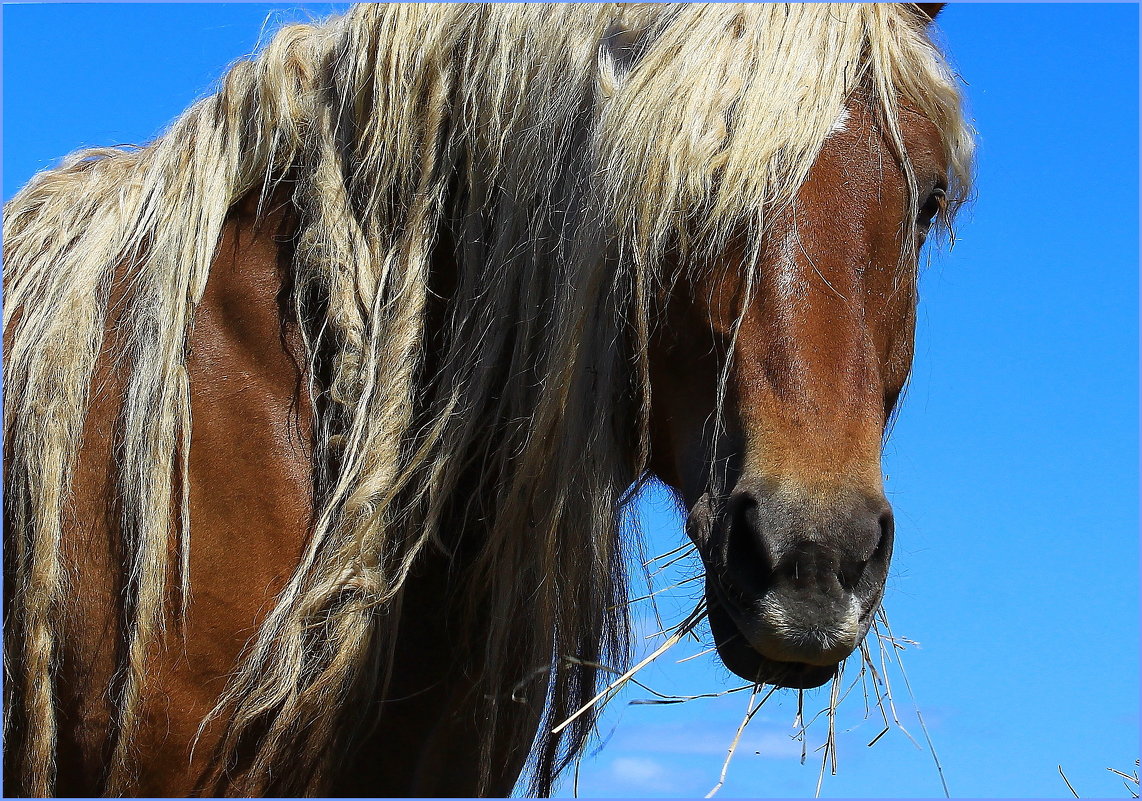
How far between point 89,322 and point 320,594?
0.90 meters

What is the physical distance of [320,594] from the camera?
2.50m

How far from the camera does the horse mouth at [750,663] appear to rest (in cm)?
228

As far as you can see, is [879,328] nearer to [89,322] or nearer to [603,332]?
[603,332]

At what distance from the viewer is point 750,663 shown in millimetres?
2289

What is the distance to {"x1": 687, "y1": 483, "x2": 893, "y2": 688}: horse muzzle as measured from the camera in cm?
215

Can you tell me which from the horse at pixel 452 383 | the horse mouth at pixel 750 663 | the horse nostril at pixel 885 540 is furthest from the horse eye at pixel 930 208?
the horse mouth at pixel 750 663

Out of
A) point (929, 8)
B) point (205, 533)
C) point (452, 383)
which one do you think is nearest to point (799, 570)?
point (452, 383)

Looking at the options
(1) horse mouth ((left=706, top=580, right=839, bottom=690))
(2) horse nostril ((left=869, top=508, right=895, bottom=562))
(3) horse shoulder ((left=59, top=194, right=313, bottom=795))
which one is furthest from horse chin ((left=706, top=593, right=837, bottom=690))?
(3) horse shoulder ((left=59, top=194, right=313, bottom=795))

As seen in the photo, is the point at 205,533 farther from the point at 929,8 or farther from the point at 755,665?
the point at 929,8

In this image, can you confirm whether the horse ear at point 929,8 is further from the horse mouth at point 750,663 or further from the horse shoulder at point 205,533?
the horse shoulder at point 205,533

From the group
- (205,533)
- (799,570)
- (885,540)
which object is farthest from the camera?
(205,533)

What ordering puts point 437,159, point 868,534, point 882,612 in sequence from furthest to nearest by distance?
point 437,159 → point 882,612 → point 868,534

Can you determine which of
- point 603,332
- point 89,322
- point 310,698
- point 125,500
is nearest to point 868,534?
point 603,332

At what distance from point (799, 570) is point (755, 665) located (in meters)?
0.26
